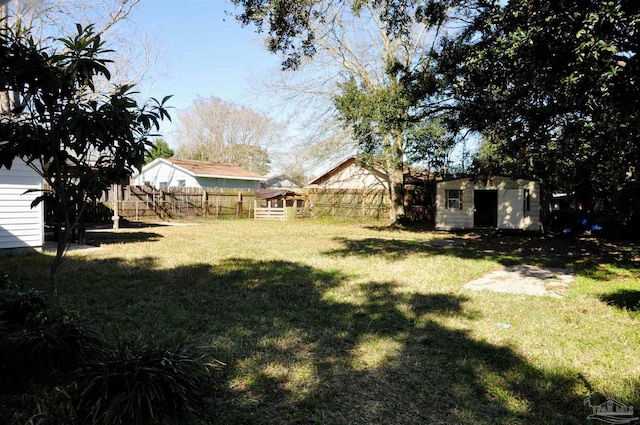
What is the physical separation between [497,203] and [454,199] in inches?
76.2

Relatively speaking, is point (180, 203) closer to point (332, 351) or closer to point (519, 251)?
point (519, 251)

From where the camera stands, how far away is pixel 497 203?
18.7 meters

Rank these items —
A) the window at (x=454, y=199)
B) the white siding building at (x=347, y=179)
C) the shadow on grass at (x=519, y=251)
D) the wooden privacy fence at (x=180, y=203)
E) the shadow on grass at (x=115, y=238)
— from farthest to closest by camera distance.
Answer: the white siding building at (x=347, y=179) → the wooden privacy fence at (x=180, y=203) → the window at (x=454, y=199) → the shadow on grass at (x=115, y=238) → the shadow on grass at (x=519, y=251)

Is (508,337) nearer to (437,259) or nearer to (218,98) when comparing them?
(437,259)

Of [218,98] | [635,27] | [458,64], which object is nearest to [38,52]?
[635,27]

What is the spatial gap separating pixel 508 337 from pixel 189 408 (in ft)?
10.7

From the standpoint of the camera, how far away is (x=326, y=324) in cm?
477

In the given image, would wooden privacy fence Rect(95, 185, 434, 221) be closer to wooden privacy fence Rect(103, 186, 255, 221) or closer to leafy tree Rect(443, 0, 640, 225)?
wooden privacy fence Rect(103, 186, 255, 221)

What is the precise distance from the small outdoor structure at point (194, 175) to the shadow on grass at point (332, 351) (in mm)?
22322

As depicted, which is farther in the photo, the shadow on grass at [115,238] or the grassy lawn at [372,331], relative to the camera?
the shadow on grass at [115,238]

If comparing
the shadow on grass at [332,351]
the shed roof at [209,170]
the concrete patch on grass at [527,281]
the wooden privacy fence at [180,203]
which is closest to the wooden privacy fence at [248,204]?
the wooden privacy fence at [180,203]

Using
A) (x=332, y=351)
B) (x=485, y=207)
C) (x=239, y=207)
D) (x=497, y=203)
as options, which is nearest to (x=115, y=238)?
(x=332, y=351)

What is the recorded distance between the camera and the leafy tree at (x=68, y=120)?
308 centimetres

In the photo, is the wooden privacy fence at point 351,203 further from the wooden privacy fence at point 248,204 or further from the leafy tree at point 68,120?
the leafy tree at point 68,120
